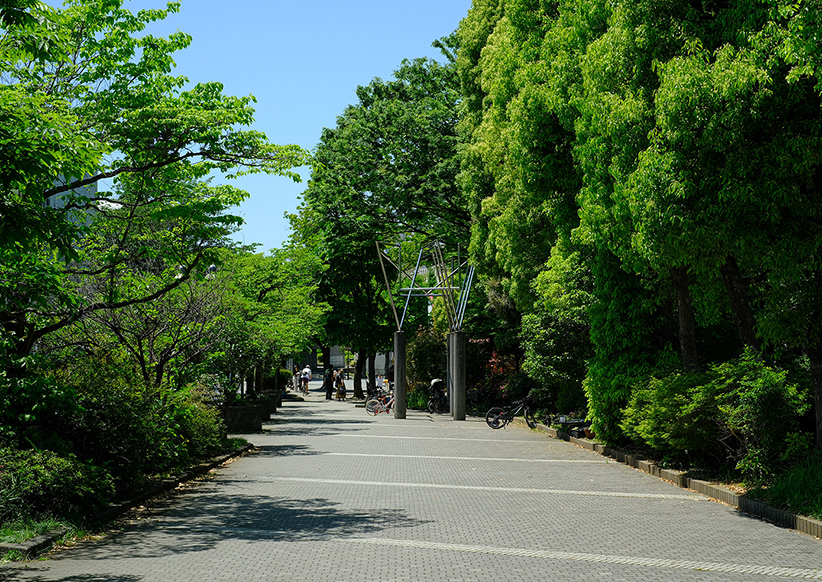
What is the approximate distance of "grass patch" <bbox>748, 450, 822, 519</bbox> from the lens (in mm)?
10680

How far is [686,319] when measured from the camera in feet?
59.3

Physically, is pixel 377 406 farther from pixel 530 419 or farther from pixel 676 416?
pixel 676 416

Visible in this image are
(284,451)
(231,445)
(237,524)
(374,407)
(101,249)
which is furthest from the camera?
(374,407)

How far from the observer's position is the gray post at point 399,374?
32812 mm

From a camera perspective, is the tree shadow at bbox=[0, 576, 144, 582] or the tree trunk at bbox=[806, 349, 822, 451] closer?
the tree shadow at bbox=[0, 576, 144, 582]

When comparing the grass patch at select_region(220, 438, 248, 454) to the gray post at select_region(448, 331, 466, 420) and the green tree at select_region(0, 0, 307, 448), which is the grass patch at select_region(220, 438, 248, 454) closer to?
the green tree at select_region(0, 0, 307, 448)

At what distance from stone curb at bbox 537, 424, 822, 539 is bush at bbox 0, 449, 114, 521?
26.6 ft

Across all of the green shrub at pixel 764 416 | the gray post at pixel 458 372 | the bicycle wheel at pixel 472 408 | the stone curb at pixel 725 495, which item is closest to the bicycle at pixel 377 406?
the bicycle wheel at pixel 472 408

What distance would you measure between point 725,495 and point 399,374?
69.4ft

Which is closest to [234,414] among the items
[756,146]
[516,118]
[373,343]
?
[516,118]

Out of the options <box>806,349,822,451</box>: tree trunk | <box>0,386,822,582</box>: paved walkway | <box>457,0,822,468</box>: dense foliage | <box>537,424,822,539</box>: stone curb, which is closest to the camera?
<box>0,386,822,582</box>: paved walkway

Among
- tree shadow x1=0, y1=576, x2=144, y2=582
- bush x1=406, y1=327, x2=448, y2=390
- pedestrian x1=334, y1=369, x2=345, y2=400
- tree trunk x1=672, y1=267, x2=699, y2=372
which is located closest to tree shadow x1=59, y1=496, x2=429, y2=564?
tree shadow x1=0, y1=576, x2=144, y2=582

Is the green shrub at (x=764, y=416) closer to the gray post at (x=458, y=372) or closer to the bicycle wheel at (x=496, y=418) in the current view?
the bicycle wheel at (x=496, y=418)

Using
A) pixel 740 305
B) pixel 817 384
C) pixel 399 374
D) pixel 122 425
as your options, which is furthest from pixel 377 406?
pixel 817 384
